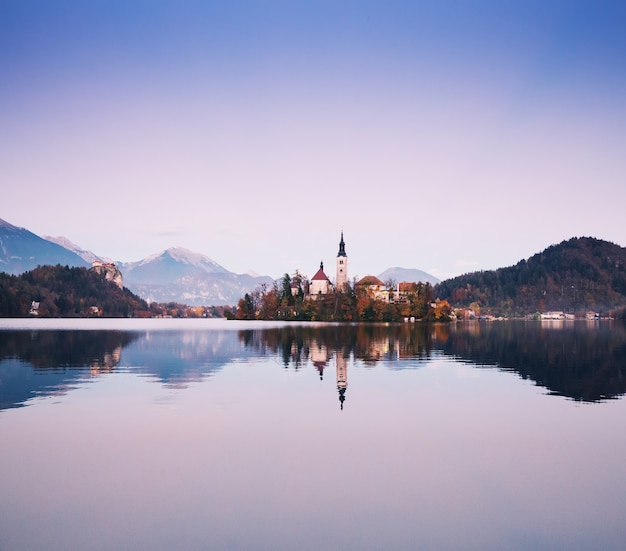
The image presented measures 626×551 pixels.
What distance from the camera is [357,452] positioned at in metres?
16.5

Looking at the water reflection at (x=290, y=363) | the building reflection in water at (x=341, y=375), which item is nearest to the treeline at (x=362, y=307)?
the water reflection at (x=290, y=363)

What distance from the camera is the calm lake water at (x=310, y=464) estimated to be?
10.9 metres

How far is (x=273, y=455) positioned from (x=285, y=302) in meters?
168

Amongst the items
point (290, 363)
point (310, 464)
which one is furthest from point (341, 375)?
point (310, 464)

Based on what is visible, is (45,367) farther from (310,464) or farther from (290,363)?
(310,464)

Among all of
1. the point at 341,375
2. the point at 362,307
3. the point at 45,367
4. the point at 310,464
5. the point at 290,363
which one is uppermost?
the point at 362,307

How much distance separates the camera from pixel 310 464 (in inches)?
602

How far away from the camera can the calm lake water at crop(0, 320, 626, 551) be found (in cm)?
1093

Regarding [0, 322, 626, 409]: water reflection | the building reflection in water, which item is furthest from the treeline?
the building reflection in water

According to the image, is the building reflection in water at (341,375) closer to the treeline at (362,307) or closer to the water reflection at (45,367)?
the water reflection at (45,367)

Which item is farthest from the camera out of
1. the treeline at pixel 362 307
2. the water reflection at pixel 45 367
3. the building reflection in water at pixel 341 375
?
the treeline at pixel 362 307

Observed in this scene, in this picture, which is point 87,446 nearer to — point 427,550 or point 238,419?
point 238,419

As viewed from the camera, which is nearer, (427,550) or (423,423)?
(427,550)

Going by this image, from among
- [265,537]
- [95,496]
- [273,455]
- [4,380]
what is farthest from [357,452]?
[4,380]
